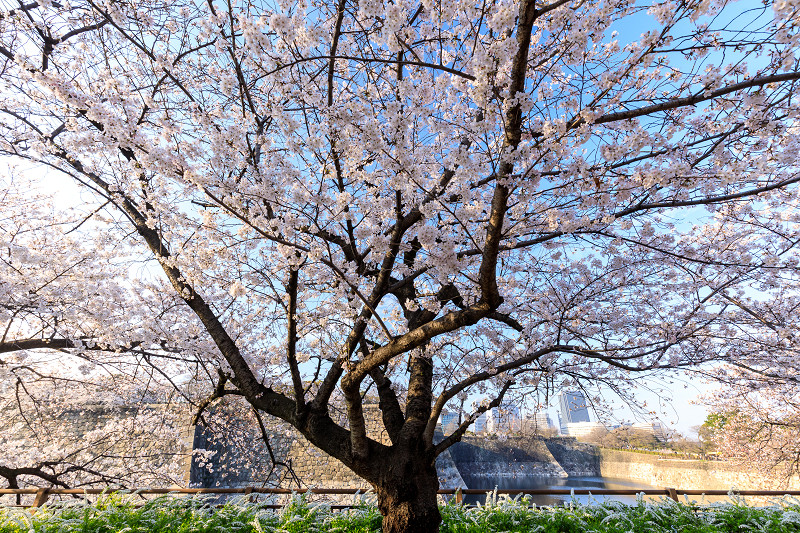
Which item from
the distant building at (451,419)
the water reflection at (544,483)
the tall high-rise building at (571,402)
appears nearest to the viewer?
the tall high-rise building at (571,402)

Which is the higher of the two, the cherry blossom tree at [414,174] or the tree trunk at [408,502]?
the cherry blossom tree at [414,174]

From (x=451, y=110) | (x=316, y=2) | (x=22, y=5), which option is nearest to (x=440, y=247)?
(x=451, y=110)

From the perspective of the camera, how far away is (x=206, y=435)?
12.3 metres

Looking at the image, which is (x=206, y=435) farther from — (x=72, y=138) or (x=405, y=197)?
(x=405, y=197)

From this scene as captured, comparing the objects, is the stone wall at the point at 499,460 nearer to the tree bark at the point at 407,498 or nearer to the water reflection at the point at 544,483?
the water reflection at the point at 544,483

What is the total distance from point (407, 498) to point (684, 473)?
19138 millimetres

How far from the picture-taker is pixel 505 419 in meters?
5.25

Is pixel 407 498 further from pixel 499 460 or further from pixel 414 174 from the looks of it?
pixel 499 460

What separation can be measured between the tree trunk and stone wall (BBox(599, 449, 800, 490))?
26.7 ft

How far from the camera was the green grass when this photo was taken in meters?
3.51

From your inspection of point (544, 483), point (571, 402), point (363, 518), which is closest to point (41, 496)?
point (363, 518)

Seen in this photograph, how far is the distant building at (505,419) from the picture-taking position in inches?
200

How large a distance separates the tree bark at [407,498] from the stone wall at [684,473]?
813 cm

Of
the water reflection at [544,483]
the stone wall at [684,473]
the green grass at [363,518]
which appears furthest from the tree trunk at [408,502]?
the water reflection at [544,483]
